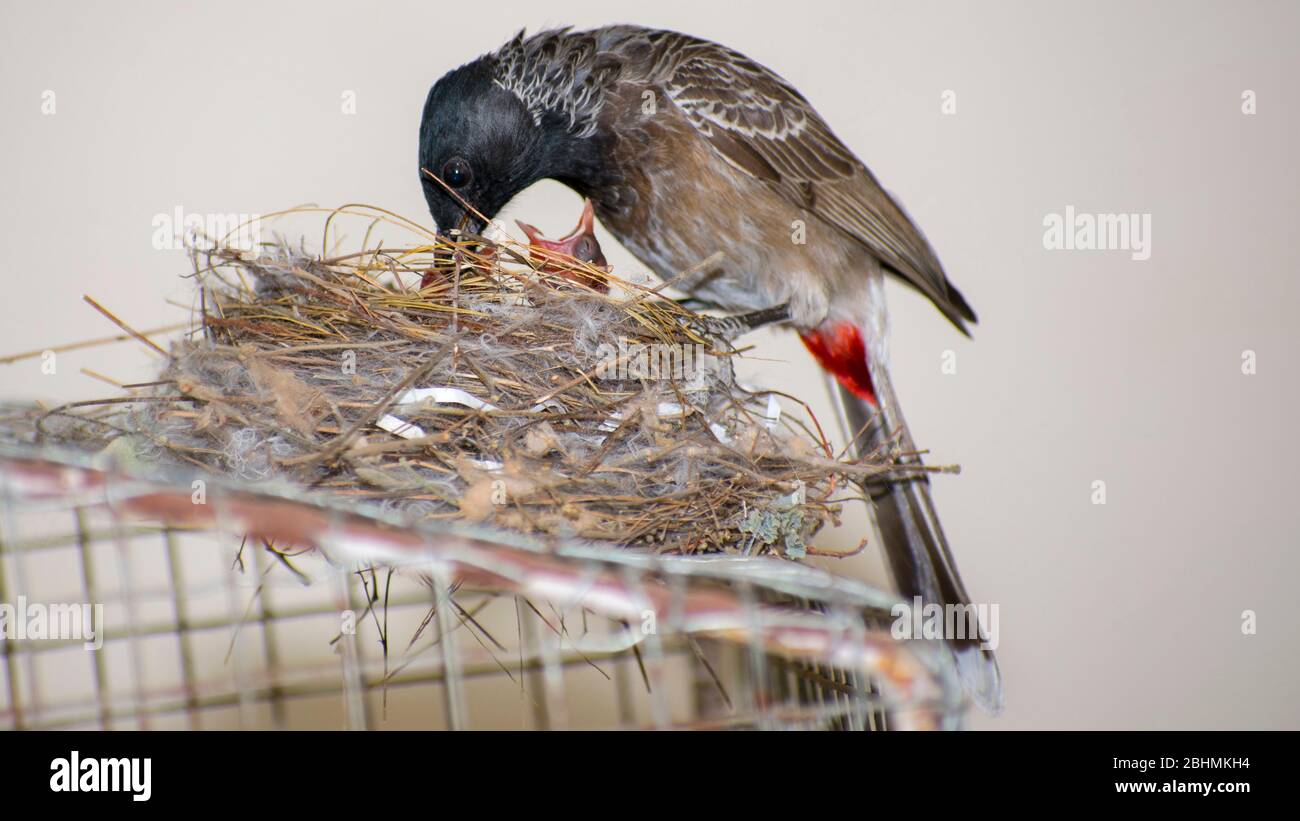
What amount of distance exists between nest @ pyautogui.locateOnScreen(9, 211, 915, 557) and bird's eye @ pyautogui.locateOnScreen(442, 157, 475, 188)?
0.86 feet

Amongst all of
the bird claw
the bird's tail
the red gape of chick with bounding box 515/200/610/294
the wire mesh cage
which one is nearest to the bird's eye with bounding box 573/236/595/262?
the red gape of chick with bounding box 515/200/610/294

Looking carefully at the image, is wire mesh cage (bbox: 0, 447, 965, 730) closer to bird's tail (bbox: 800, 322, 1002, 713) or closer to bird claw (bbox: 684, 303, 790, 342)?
bird's tail (bbox: 800, 322, 1002, 713)

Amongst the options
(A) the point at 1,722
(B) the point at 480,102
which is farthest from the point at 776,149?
(A) the point at 1,722

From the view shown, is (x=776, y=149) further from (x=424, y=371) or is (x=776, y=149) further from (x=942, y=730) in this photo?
(x=942, y=730)

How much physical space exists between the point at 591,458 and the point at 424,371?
290 mm

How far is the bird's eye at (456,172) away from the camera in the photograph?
2.21 meters

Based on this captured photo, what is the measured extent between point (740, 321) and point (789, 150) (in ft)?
1.33

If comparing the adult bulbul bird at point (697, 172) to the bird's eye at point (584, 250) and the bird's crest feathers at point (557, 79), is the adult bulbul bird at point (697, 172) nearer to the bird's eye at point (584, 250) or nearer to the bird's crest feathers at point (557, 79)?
the bird's crest feathers at point (557, 79)

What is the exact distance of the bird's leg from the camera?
6.93 feet

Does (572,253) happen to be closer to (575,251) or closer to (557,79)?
(575,251)

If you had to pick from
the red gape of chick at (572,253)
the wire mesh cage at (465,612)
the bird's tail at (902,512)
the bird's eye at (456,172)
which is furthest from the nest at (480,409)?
the bird's tail at (902,512)

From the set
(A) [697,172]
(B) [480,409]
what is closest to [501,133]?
(A) [697,172]

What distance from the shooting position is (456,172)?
7.27 ft

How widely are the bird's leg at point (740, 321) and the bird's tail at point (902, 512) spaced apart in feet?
0.60
